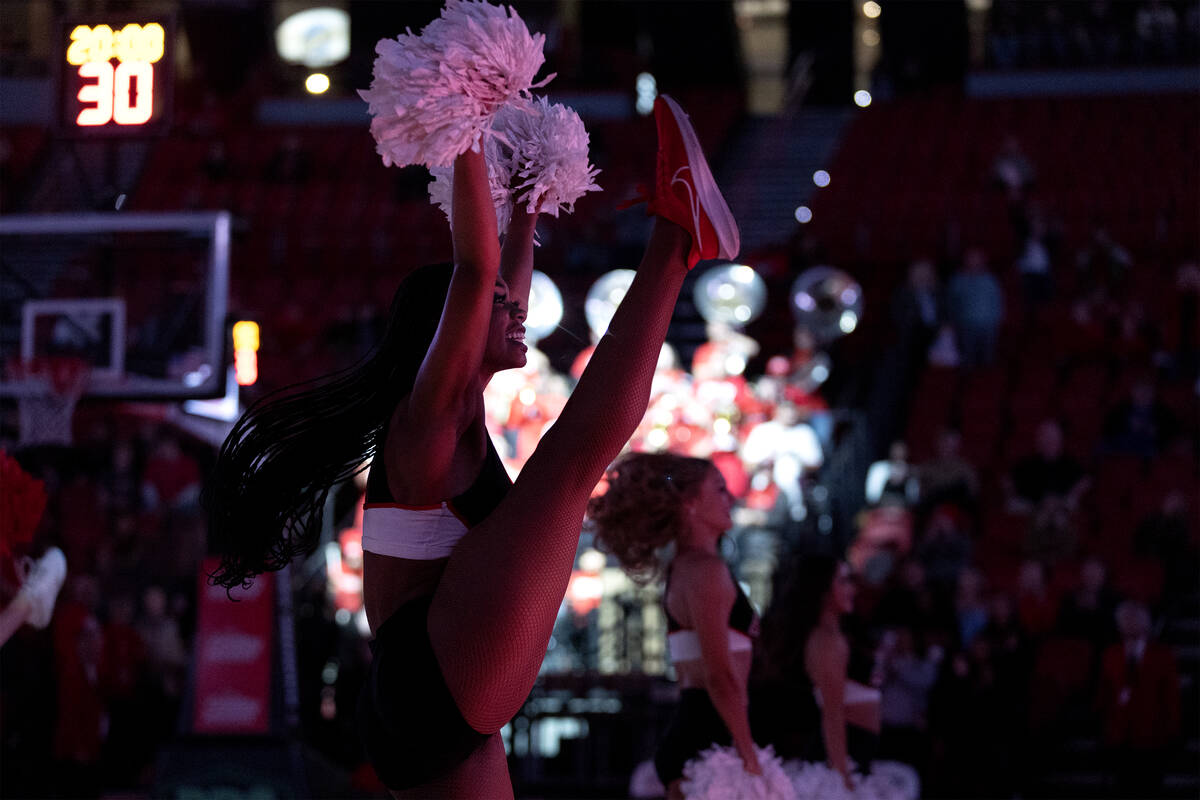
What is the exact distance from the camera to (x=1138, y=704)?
293 inches

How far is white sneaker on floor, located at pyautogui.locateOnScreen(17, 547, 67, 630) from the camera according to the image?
3.45 m

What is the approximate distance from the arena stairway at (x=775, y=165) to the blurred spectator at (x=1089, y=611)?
21.9 feet

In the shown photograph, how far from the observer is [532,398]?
30.2 ft

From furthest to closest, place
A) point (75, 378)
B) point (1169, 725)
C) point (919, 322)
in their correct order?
point (919, 322)
point (1169, 725)
point (75, 378)

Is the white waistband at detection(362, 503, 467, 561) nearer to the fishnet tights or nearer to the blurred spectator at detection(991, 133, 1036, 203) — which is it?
the fishnet tights

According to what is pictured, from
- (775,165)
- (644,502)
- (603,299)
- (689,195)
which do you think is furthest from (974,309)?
(689,195)

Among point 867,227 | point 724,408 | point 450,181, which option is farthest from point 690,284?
point 450,181

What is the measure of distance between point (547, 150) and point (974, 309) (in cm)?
848

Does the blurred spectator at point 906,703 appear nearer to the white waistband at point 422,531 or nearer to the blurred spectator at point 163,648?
the blurred spectator at point 163,648

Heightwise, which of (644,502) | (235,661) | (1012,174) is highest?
(1012,174)

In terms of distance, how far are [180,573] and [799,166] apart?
29.8 feet

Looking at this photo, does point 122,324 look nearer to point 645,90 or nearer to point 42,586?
point 42,586

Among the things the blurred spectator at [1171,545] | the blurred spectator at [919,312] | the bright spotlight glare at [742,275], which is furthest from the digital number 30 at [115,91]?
the blurred spectator at [919,312]

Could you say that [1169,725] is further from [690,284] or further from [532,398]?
[690,284]
